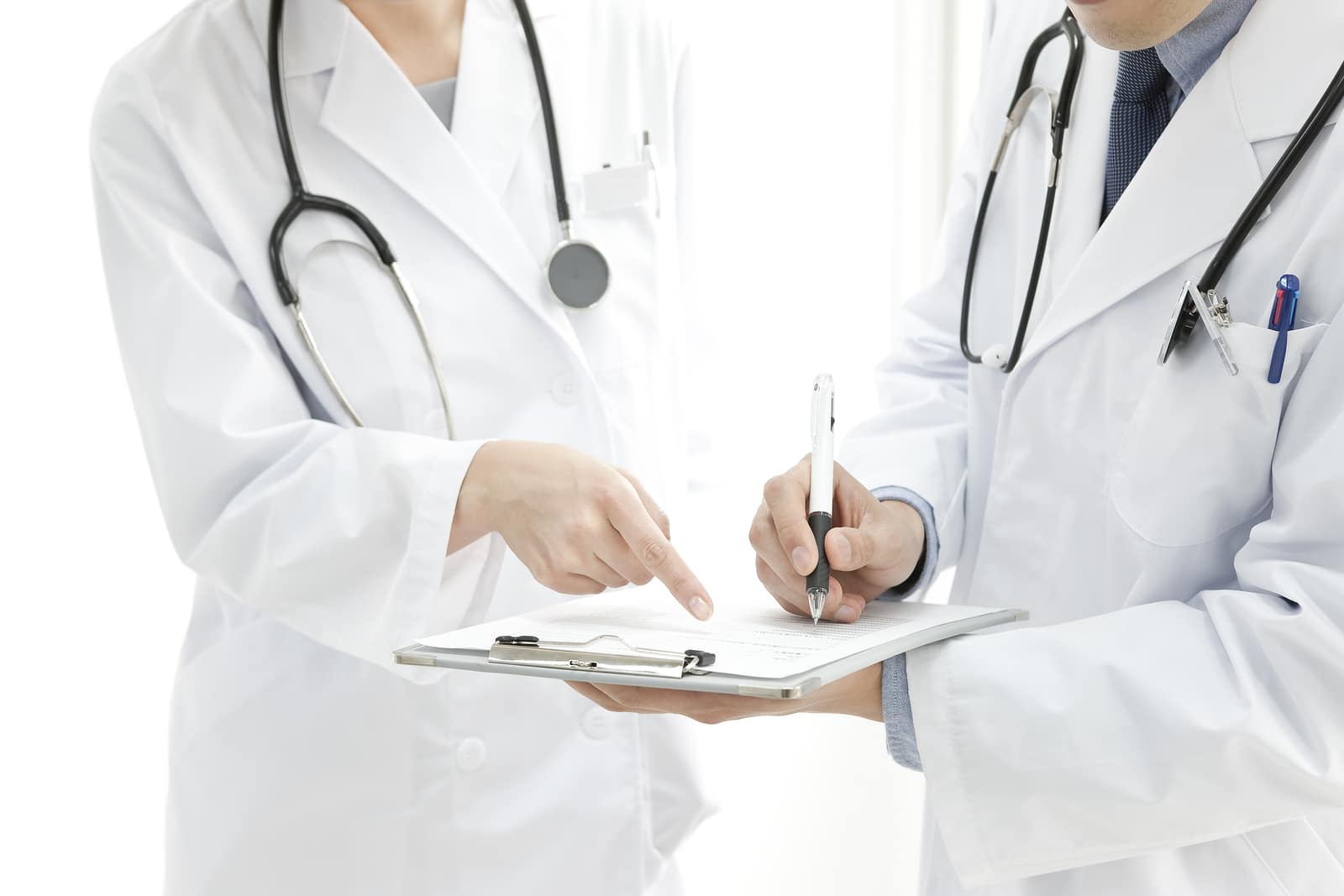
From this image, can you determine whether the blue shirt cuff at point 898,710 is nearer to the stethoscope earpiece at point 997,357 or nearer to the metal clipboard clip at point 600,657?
the metal clipboard clip at point 600,657

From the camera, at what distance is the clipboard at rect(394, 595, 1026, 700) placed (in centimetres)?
60

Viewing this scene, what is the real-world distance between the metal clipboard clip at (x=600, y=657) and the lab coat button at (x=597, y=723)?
1.21ft

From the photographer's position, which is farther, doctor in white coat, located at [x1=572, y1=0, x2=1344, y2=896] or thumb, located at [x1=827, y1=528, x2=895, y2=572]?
thumb, located at [x1=827, y1=528, x2=895, y2=572]

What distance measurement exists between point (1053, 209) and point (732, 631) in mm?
434

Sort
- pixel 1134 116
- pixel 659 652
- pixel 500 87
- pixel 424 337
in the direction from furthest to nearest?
pixel 500 87 → pixel 424 337 → pixel 1134 116 → pixel 659 652

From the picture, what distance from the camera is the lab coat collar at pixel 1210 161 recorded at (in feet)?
2.38

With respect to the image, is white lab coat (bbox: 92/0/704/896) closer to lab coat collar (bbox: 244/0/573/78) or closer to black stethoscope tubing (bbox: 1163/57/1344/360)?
lab coat collar (bbox: 244/0/573/78)

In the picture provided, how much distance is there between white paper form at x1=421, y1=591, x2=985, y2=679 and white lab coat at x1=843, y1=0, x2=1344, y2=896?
6 cm

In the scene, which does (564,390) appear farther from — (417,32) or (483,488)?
(417,32)

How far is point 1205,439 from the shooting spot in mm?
715

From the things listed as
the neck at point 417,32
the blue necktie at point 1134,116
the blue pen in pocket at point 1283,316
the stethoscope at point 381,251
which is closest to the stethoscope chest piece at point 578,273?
the stethoscope at point 381,251

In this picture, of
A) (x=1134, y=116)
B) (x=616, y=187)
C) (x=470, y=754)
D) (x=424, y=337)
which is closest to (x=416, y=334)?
(x=424, y=337)

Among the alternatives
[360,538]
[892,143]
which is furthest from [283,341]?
[892,143]

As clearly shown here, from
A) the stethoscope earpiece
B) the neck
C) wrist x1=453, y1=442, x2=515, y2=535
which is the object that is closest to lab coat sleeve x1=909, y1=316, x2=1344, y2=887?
the stethoscope earpiece
